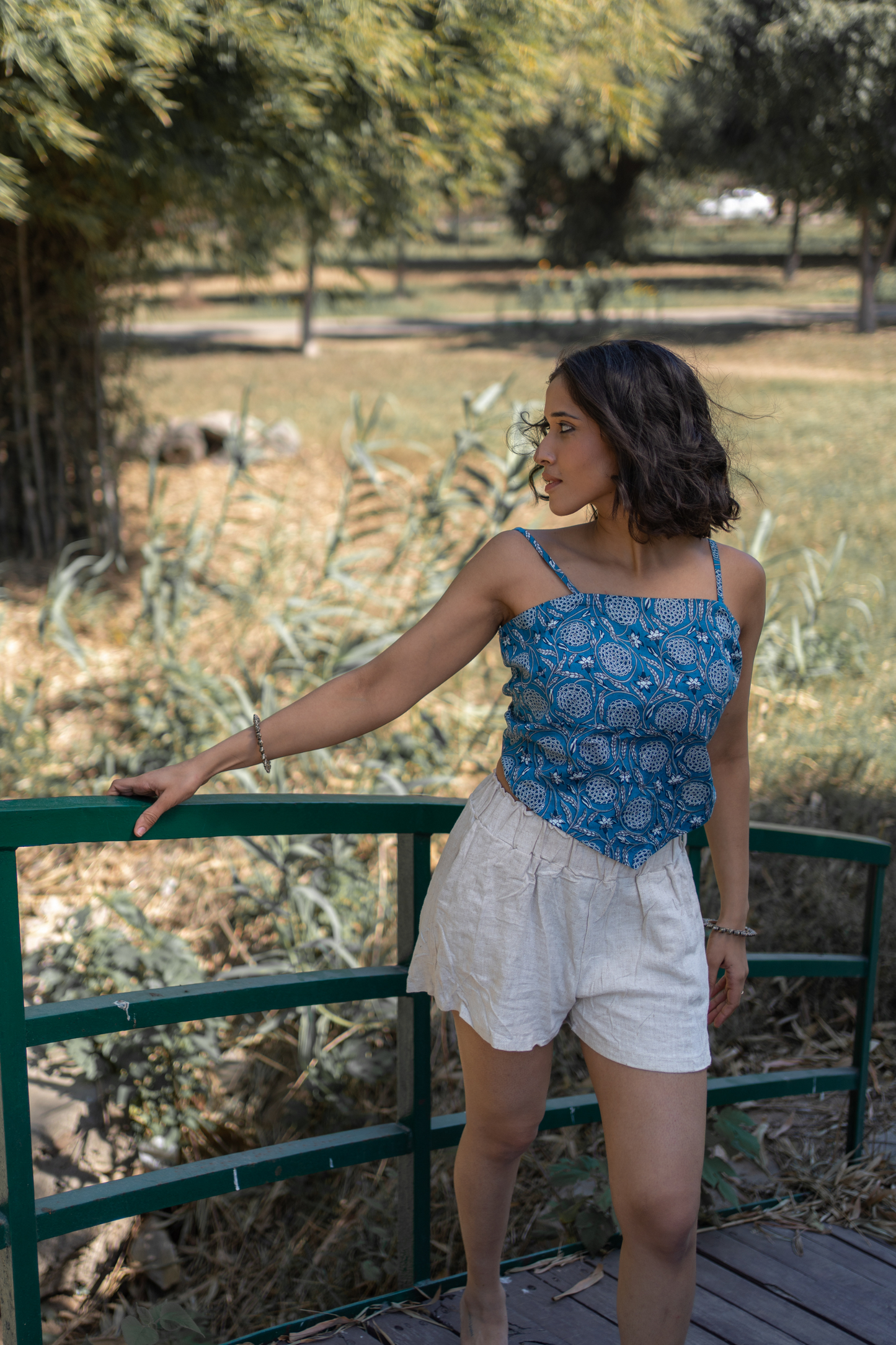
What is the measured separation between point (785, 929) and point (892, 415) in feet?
29.7

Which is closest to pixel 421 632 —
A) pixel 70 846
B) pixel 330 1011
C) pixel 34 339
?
pixel 330 1011

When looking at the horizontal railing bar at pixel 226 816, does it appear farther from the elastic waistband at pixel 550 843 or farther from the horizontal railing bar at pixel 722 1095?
the horizontal railing bar at pixel 722 1095

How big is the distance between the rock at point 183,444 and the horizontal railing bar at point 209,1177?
26.0 ft

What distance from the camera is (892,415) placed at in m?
11.6

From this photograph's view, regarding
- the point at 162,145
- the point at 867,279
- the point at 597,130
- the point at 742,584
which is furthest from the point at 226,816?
the point at 867,279

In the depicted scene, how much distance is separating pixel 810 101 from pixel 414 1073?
16057 mm

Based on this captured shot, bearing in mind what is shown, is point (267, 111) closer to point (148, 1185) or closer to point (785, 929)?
point (785, 929)

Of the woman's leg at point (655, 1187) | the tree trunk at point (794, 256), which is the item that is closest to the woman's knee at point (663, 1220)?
the woman's leg at point (655, 1187)

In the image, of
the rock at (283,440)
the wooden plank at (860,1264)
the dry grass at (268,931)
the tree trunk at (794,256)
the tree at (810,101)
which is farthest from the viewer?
the tree trunk at (794,256)

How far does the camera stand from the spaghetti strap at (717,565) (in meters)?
1.63

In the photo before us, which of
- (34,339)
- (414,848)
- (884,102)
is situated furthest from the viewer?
(884,102)

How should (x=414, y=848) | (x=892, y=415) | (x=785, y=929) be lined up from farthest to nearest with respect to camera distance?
(x=892, y=415) → (x=785, y=929) → (x=414, y=848)

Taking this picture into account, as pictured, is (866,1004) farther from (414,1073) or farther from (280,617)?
(280,617)

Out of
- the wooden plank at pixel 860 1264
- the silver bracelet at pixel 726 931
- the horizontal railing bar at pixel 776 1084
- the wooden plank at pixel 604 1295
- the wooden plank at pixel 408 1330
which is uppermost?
the silver bracelet at pixel 726 931
